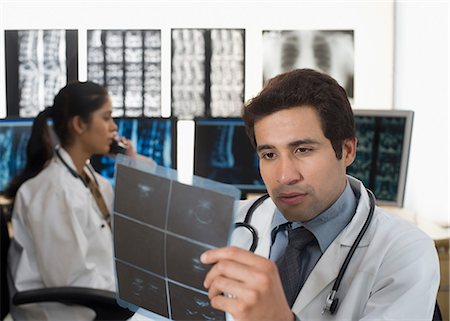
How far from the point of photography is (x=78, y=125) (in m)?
1.89

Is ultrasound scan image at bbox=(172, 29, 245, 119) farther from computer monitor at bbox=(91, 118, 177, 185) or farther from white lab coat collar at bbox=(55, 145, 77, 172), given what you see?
white lab coat collar at bbox=(55, 145, 77, 172)

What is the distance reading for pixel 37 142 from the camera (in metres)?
1.88

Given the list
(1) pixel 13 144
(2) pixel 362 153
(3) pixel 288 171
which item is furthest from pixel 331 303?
(1) pixel 13 144

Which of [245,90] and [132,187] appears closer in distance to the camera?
[132,187]

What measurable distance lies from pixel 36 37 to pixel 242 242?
5.98 feet

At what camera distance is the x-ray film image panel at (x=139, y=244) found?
67 centimetres

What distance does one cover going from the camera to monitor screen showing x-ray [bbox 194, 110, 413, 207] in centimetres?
199

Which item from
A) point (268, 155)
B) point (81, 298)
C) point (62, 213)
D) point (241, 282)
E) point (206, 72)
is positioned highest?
point (206, 72)

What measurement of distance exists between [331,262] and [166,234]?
290 mm

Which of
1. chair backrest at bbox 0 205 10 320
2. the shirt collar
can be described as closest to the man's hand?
the shirt collar

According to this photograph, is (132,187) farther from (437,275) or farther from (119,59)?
(119,59)

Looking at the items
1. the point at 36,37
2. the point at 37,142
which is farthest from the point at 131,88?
the point at 37,142

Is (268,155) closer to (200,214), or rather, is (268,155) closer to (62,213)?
(200,214)

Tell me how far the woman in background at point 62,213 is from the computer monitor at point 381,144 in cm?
70
